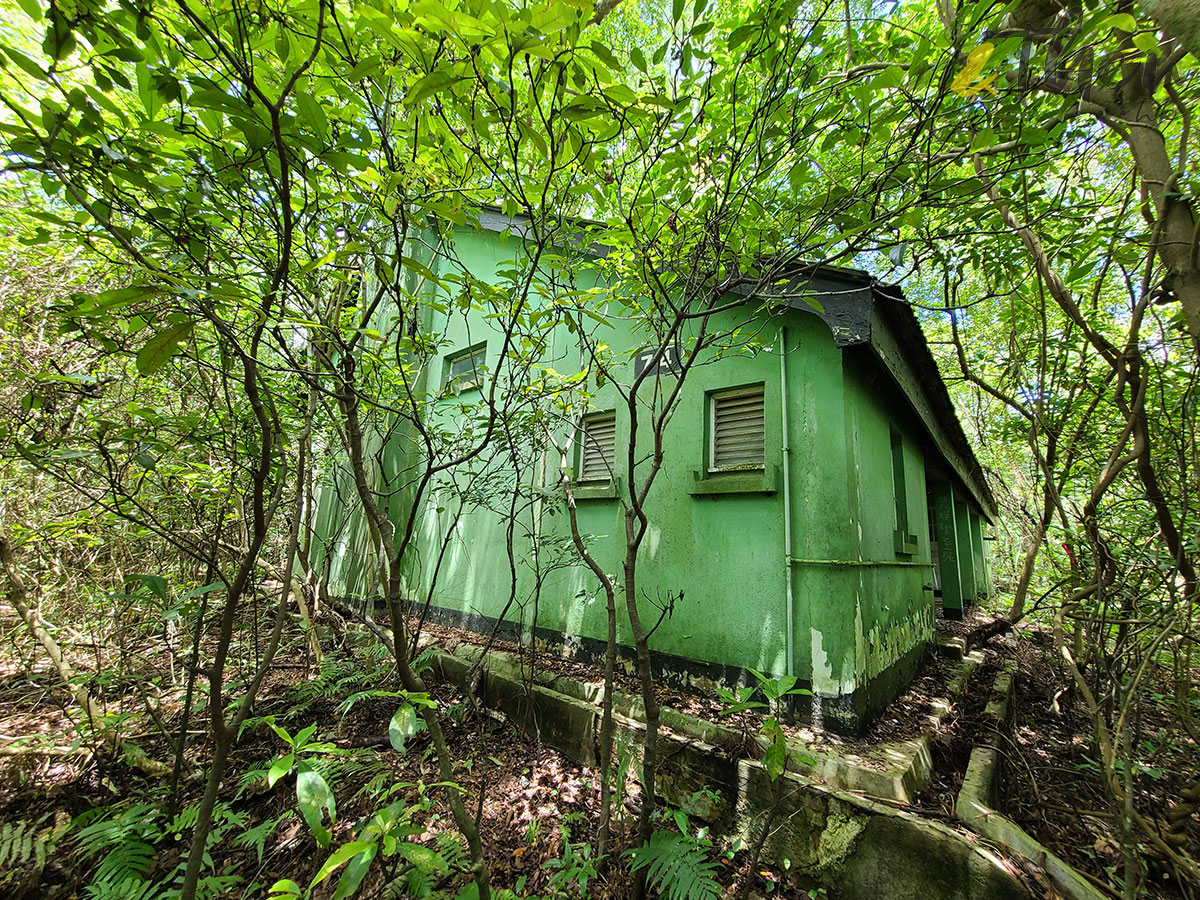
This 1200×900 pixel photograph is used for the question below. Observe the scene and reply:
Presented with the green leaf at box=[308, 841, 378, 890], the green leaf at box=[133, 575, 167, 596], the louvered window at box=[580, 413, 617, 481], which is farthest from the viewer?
the louvered window at box=[580, 413, 617, 481]

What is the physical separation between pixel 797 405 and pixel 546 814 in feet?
12.3

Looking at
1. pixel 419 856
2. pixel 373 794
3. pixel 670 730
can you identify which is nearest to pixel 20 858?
pixel 373 794

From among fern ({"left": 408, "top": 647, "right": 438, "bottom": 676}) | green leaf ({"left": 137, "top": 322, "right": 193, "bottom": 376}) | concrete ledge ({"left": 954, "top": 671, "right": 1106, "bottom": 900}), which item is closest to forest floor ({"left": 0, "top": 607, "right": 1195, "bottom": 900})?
concrete ledge ({"left": 954, "top": 671, "right": 1106, "bottom": 900})

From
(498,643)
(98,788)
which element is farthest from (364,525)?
(98,788)

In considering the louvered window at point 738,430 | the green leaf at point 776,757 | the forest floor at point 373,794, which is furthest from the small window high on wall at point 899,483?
the green leaf at point 776,757

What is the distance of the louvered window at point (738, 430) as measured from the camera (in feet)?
13.9

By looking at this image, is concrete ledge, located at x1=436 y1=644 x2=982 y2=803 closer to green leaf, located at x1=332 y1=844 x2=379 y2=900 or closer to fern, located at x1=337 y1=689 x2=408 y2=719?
fern, located at x1=337 y1=689 x2=408 y2=719

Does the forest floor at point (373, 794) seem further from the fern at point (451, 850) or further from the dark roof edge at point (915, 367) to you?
the dark roof edge at point (915, 367)

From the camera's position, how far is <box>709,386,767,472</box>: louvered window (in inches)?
167

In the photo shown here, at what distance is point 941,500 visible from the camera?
972cm

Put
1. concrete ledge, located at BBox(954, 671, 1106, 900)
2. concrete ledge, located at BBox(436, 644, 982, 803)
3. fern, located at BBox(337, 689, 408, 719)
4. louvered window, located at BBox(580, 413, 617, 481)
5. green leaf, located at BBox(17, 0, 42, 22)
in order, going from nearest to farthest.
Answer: green leaf, located at BBox(17, 0, 42, 22)
fern, located at BBox(337, 689, 408, 719)
concrete ledge, located at BBox(954, 671, 1106, 900)
concrete ledge, located at BBox(436, 644, 982, 803)
louvered window, located at BBox(580, 413, 617, 481)

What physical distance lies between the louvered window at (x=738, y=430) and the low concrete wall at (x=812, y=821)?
2.22 meters

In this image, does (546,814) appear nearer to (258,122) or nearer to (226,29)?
(258,122)

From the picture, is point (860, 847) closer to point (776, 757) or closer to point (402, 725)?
point (776, 757)
